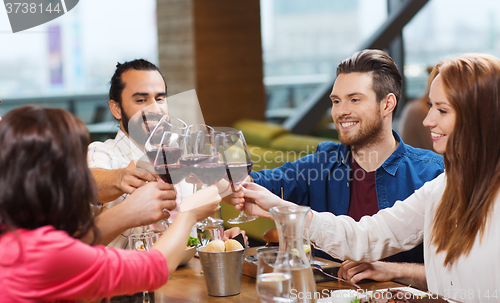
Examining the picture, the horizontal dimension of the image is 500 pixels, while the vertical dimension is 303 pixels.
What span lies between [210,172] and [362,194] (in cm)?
105

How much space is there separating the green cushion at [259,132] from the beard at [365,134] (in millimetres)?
2446

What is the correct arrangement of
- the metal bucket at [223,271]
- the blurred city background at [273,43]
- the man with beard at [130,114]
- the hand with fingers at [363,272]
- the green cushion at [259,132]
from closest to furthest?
the metal bucket at [223,271], the hand with fingers at [363,272], the man with beard at [130,114], the green cushion at [259,132], the blurred city background at [273,43]

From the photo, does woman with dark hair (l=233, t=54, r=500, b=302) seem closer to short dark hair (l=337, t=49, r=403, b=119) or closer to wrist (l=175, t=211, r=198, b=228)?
wrist (l=175, t=211, r=198, b=228)

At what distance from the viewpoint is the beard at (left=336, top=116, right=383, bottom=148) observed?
2006mm

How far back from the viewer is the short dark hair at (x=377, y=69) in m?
2.03

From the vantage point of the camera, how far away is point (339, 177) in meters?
2.07

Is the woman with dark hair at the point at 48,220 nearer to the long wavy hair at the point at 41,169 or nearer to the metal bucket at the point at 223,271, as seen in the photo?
the long wavy hair at the point at 41,169

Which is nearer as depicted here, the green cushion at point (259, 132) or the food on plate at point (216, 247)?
the food on plate at point (216, 247)

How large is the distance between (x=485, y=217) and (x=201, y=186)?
77cm

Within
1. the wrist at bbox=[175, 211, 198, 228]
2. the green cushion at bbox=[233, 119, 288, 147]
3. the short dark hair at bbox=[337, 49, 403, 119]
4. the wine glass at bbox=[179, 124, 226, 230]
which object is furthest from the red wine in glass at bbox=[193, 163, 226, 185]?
the green cushion at bbox=[233, 119, 288, 147]

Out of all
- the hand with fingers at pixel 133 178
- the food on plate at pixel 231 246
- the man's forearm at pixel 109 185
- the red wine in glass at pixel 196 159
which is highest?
the red wine in glass at pixel 196 159

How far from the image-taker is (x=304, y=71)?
8.62 meters

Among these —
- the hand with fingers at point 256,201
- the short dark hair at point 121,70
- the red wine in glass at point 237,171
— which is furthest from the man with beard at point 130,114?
the red wine in glass at point 237,171

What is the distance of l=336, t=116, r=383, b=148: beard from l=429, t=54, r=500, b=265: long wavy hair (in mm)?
631
